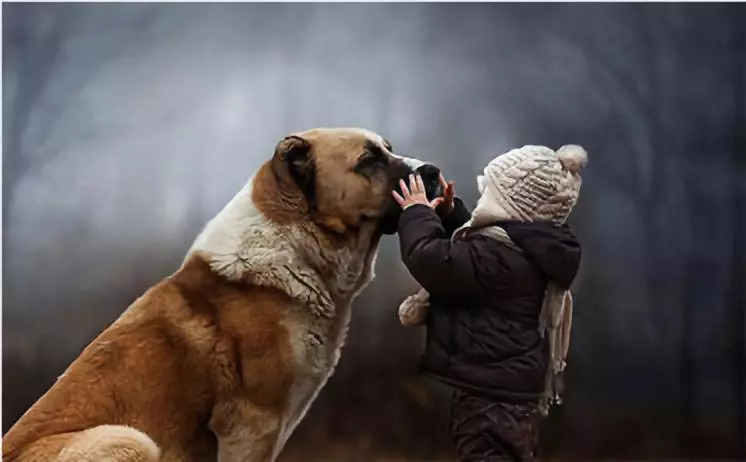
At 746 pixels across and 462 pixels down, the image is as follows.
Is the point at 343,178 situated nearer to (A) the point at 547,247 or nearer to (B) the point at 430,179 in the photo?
(B) the point at 430,179

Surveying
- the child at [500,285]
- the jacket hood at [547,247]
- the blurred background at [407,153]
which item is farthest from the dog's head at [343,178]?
the blurred background at [407,153]

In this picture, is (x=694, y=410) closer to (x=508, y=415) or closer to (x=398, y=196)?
(x=508, y=415)

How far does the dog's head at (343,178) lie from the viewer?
6.13ft

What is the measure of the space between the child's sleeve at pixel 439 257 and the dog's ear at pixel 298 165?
11.2 inches

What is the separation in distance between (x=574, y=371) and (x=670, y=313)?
39 cm

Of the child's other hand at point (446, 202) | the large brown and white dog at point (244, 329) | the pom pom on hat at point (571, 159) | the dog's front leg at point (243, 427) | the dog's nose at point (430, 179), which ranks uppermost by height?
the pom pom on hat at point (571, 159)

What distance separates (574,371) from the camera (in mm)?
2637

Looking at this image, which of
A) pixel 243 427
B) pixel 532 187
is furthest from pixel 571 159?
pixel 243 427

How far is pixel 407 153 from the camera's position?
2.57 metres

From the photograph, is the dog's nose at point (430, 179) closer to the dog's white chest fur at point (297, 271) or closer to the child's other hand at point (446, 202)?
the child's other hand at point (446, 202)

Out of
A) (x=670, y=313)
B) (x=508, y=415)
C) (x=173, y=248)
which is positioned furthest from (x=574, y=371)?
(x=173, y=248)

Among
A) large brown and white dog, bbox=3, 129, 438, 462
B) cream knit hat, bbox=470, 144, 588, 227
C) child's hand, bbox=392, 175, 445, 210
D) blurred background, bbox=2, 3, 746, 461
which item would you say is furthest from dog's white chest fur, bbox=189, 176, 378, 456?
blurred background, bbox=2, 3, 746, 461

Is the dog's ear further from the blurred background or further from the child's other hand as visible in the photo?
the blurred background

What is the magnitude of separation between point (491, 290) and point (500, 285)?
0.07 ft
